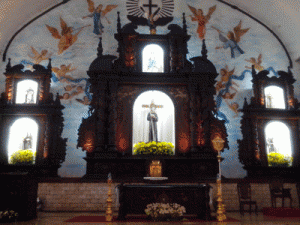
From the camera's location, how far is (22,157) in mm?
10391

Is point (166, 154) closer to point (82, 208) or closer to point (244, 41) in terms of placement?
point (82, 208)

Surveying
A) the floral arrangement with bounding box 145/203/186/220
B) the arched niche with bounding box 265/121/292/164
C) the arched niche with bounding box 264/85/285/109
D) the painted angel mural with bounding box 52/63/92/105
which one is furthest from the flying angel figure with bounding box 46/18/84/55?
the arched niche with bounding box 265/121/292/164

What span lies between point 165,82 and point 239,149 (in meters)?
3.66

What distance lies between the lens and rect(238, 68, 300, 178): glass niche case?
1081 cm

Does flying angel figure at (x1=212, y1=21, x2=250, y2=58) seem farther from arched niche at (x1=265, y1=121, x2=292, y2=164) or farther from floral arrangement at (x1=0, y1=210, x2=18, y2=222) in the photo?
floral arrangement at (x1=0, y1=210, x2=18, y2=222)

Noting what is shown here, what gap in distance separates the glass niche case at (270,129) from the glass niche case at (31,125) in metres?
6.59

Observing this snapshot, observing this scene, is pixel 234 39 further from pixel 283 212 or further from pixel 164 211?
pixel 164 211

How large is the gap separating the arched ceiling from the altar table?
7.93m

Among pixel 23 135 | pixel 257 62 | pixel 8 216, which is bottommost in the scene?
pixel 8 216

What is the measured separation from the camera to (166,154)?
1002 cm

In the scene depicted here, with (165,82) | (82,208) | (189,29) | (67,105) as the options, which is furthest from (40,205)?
(189,29)

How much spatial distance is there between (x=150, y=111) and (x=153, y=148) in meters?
1.39

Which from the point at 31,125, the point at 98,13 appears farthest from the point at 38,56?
the point at 98,13

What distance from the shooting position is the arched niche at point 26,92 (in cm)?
1112
